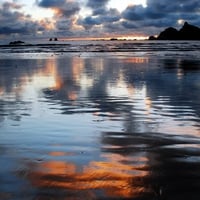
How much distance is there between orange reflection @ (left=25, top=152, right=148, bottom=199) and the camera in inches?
196

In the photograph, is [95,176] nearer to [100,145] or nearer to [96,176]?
[96,176]

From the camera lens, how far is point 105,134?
8.20m

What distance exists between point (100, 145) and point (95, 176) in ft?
5.88

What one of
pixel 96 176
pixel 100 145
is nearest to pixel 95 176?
pixel 96 176

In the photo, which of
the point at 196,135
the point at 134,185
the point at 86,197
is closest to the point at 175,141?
the point at 196,135

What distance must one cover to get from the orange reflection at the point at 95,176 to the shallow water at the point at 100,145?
12 millimetres

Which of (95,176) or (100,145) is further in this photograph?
(100,145)

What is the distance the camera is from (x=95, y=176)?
17.9ft

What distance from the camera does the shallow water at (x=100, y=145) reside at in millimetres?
5027

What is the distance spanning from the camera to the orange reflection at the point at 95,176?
4.97 meters

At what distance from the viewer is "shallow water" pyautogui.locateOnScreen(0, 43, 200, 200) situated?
16.5 ft

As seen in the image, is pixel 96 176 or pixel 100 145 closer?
pixel 96 176

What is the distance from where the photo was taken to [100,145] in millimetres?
7246

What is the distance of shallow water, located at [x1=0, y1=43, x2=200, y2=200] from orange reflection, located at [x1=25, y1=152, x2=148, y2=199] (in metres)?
0.01
